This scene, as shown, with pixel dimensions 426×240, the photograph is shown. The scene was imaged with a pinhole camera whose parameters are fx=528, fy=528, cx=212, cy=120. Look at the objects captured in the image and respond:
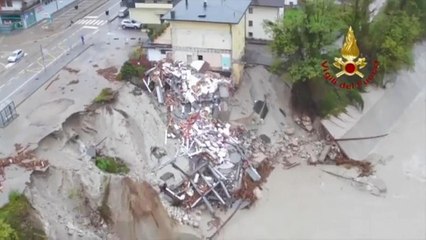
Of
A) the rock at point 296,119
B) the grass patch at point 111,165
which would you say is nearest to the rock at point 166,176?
the grass patch at point 111,165

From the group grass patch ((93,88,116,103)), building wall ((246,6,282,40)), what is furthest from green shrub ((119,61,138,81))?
building wall ((246,6,282,40))

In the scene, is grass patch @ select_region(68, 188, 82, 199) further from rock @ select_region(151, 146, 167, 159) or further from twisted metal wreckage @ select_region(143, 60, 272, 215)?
rock @ select_region(151, 146, 167, 159)

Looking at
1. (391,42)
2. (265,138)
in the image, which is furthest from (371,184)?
(391,42)

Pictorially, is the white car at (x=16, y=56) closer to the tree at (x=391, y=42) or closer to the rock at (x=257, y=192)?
the rock at (x=257, y=192)

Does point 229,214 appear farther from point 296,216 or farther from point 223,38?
point 223,38

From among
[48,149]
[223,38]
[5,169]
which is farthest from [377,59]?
[5,169]

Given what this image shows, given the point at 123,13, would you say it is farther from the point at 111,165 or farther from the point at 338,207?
the point at 338,207
